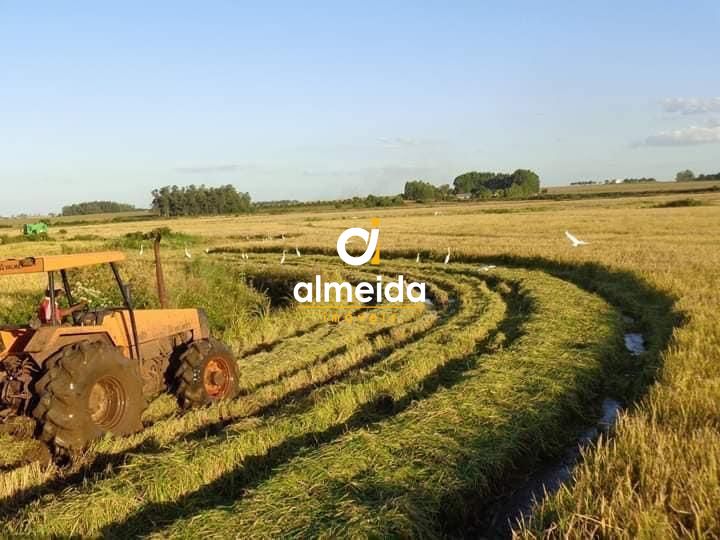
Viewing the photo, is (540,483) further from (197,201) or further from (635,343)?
A: (197,201)

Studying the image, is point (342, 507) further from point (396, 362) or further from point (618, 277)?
point (618, 277)

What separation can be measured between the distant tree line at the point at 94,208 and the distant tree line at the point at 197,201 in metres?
54.0

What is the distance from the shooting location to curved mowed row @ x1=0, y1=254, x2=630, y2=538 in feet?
15.0

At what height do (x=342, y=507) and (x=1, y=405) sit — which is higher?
(x=1, y=405)

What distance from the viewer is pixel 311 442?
6.21m

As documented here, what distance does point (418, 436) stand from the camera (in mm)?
6000

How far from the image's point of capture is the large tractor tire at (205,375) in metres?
7.30

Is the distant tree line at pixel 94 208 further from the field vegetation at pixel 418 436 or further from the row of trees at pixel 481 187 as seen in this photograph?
the field vegetation at pixel 418 436

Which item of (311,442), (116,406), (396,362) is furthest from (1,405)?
(396,362)

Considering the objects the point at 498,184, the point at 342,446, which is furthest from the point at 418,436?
the point at 498,184

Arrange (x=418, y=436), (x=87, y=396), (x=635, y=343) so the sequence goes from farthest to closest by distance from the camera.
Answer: (x=635, y=343)
(x=418, y=436)
(x=87, y=396)

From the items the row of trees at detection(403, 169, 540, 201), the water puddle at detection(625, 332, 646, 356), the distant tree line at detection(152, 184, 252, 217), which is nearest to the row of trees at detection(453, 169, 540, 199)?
the row of trees at detection(403, 169, 540, 201)

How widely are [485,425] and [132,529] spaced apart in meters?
3.43

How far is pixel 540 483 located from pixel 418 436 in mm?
1152
